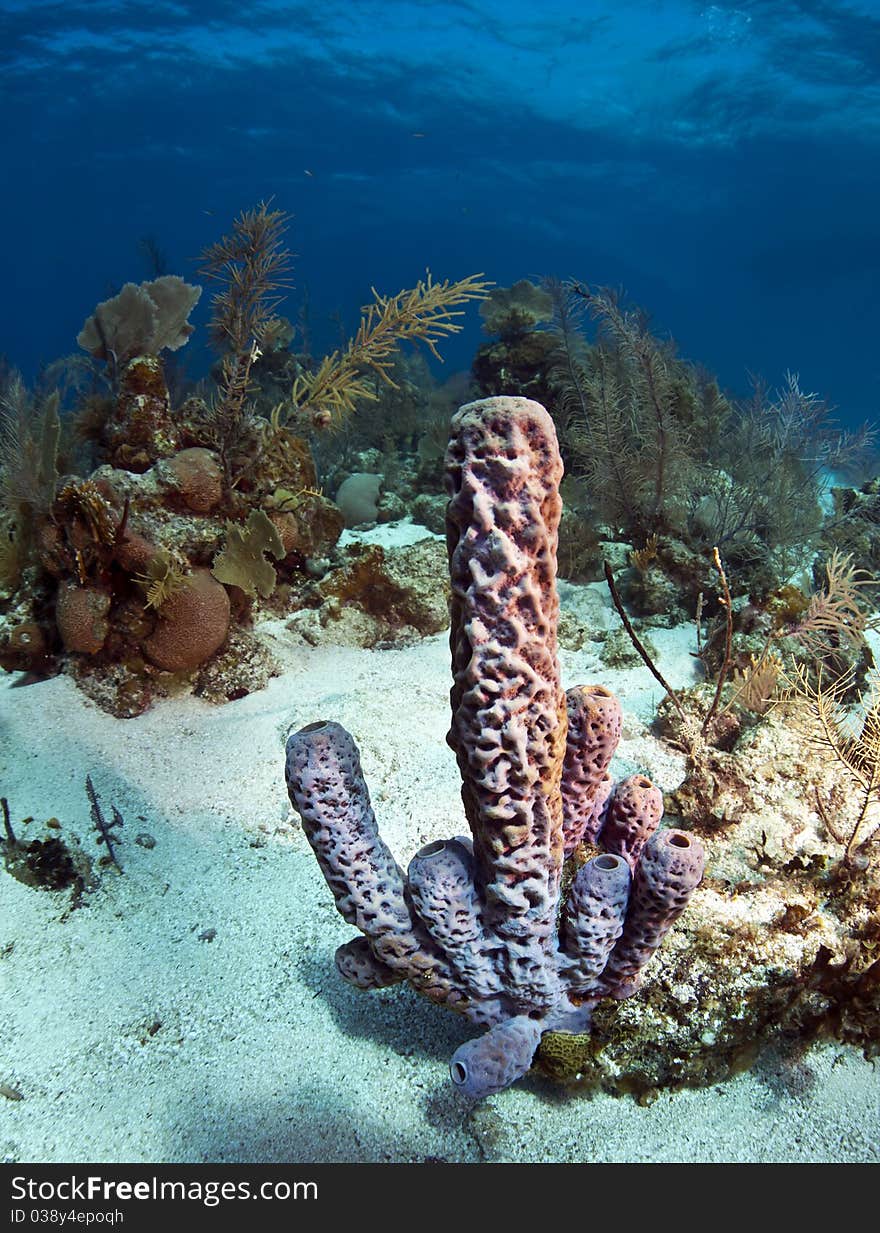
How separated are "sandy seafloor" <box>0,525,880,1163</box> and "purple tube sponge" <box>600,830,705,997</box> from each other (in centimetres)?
68

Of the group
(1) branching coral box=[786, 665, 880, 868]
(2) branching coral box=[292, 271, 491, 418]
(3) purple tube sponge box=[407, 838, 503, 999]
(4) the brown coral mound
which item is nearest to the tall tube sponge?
(3) purple tube sponge box=[407, 838, 503, 999]

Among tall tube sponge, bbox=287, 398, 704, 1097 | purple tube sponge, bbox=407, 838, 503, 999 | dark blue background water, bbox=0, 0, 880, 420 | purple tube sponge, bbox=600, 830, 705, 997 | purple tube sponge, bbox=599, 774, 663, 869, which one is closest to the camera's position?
tall tube sponge, bbox=287, 398, 704, 1097

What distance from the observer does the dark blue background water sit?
3055 centimetres

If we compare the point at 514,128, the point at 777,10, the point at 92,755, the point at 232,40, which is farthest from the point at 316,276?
the point at 92,755

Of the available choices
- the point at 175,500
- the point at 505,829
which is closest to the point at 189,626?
the point at 175,500

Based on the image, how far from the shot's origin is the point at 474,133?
43.4 m

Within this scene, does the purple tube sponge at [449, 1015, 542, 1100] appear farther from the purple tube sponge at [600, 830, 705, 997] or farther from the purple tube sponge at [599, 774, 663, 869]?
the purple tube sponge at [599, 774, 663, 869]

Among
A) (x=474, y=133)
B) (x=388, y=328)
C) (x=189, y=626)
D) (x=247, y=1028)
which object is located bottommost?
(x=247, y=1028)

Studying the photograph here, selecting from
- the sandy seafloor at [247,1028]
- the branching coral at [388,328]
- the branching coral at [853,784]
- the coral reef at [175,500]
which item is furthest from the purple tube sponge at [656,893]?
the branching coral at [388,328]

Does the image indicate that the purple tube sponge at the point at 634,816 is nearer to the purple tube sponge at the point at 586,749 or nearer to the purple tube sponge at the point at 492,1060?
the purple tube sponge at the point at 586,749

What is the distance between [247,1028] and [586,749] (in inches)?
69.9

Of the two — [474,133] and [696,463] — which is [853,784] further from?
[474,133]

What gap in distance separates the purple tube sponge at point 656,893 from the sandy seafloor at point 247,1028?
2.23ft
